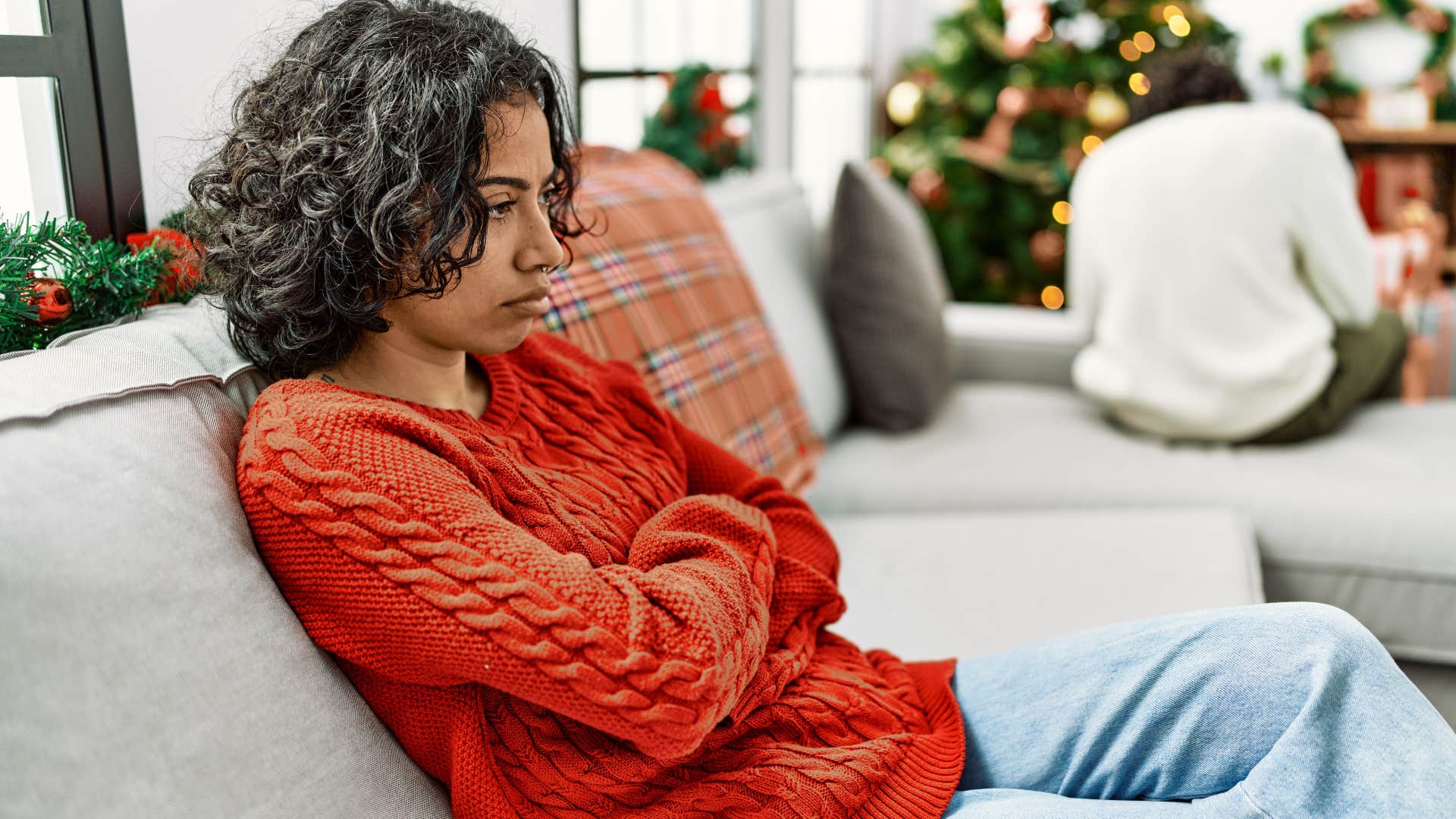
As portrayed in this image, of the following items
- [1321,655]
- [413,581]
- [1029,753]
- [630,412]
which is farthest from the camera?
[630,412]

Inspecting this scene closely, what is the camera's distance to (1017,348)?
2588 mm

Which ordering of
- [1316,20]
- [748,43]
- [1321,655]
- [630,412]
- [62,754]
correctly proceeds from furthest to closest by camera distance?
[1316,20], [748,43], [630,412], [1321,655], [62,754]

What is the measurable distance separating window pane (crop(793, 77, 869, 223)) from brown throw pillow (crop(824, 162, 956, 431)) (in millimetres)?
975

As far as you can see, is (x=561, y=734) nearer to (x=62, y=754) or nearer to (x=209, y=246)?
(x=62, y=754)

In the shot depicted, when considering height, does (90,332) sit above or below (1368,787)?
above

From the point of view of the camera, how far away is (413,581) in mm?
786

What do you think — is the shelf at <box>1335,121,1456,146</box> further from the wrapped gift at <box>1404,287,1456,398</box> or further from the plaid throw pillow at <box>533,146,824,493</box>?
the plaid throw pillow at <box>533,146,824,493</box>

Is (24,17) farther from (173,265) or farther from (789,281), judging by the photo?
(789,281)

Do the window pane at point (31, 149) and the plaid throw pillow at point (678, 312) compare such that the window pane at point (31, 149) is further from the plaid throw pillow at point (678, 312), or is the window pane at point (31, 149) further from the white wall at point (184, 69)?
the plaid throw pillow at point (678, 312)

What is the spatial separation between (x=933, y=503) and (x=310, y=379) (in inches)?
48.4

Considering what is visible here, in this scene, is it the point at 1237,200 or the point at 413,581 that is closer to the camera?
the point at 413,581

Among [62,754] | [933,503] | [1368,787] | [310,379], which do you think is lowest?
[933,503]

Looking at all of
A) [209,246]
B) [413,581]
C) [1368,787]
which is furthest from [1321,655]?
[209,246]

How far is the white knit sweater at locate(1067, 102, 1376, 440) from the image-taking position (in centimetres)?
207
